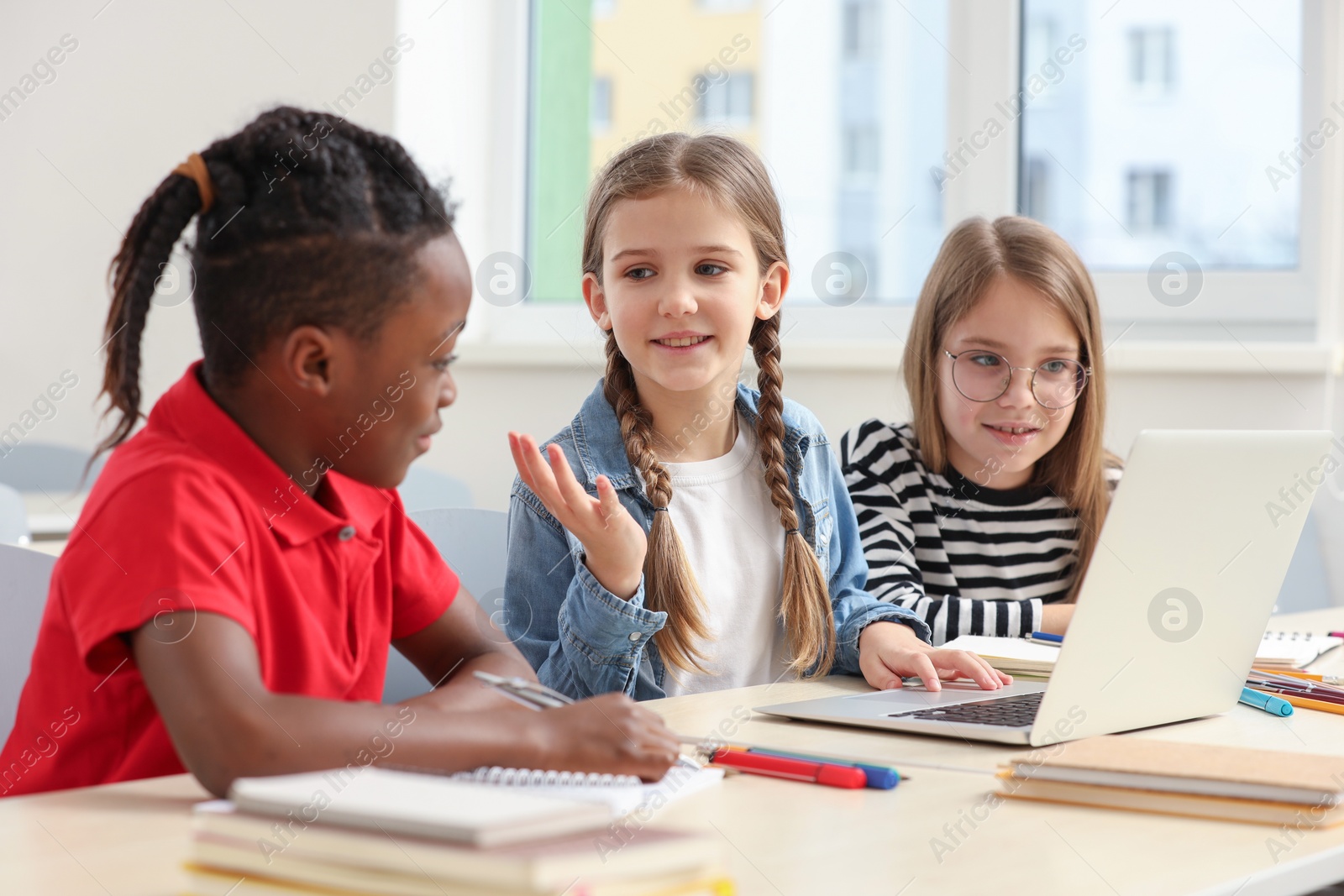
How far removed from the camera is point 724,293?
153 centimetres

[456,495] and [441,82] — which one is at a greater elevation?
[441,82]

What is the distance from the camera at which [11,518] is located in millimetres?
1846

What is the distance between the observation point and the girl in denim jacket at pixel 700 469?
1388mm

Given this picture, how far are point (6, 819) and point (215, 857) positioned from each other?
10.2 inches

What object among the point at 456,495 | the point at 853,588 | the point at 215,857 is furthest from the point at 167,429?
the point at 456,495

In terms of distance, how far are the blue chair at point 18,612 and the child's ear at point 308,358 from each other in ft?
1.43

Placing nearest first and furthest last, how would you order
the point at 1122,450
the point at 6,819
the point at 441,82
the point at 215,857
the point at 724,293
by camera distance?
1. the point at 215,857
2. the point at 6,819
3. the point at 724,293
4. the point at 1122,450
5. the point at 441,82

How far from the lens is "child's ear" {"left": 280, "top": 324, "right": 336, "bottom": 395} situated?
0.85 metres

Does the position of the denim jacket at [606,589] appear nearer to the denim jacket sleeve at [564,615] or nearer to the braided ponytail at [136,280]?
the denim jacket sleeve at [564,615]

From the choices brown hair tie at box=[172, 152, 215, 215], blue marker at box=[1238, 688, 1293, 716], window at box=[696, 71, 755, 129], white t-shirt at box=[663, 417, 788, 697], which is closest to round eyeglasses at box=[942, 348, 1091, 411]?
white t-shirt at box=[663, 417, 788, 697]

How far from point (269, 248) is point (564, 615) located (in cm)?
54

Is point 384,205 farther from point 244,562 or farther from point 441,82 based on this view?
point 441,82

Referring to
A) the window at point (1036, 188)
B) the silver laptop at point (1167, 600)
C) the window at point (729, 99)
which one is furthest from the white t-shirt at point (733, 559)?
the window at point (729, 99)

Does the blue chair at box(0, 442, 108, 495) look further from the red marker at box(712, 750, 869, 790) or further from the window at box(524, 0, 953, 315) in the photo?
the red marker at box(712, 750, 869, 790)
